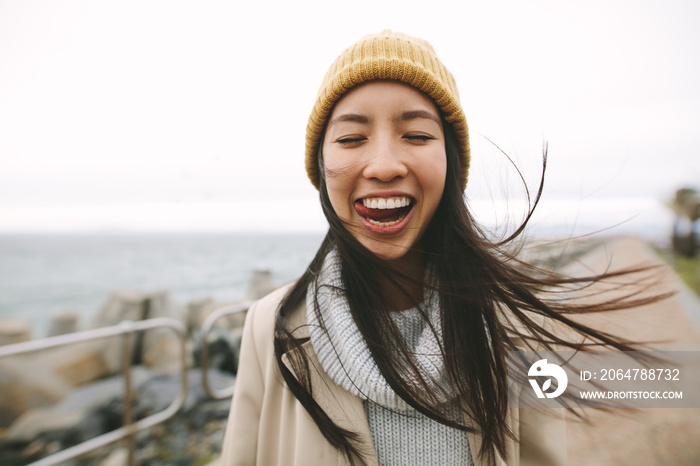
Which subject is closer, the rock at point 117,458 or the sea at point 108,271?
the rock at point 117,458

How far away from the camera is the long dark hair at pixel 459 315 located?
1181 millimetres

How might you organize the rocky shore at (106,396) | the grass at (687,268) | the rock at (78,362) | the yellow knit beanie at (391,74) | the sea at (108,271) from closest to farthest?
the yellow knit beanie at (391,74), the rocky shore at (106,396), the rock at (78,362), the grass at (687,268), the sea at (108,271)

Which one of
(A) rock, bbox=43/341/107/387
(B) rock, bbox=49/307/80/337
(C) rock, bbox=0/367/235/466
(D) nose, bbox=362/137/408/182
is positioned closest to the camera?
(D) nose, bbox=362/137/408/182

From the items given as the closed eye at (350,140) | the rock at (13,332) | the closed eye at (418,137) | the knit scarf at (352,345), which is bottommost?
the rock at (13,332)

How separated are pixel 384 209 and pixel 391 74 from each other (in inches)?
18.2

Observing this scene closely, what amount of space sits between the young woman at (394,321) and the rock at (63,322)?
8543 millimetres

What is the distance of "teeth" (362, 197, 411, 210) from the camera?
1.15 meters

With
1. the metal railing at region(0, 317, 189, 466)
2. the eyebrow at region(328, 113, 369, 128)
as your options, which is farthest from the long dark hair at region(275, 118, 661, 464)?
the metal railing at region(0, 317, 189, 466)

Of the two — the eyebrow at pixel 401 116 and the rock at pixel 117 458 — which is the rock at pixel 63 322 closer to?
the rock at pixel 117 458

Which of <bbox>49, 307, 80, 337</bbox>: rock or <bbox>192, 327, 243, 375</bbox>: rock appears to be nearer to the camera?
<bbox>192, 327, 243, 375</bbox>: rock

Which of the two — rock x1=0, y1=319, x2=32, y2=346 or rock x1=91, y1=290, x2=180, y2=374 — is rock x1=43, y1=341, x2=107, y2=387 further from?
rock x1=0, y1=319, x2=32, y2=346

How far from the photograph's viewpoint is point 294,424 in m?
1.25

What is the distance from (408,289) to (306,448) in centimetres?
65

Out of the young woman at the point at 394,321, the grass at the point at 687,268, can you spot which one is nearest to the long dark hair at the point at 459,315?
the young woman at the point at 394,321
